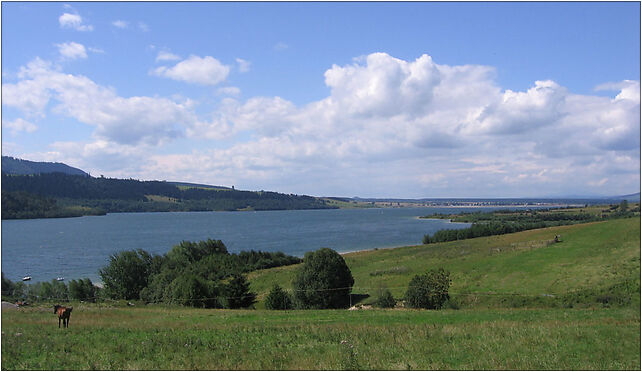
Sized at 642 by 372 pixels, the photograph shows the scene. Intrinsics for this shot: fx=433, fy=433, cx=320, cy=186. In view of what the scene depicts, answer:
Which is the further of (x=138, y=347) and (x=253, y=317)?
(x=253, y=317)

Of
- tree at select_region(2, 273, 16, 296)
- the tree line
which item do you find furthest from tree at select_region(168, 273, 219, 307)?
tree at select_region(2, 273, 16, 296)

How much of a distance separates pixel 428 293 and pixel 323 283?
868 cm

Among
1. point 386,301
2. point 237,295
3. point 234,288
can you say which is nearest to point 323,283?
point 386,301

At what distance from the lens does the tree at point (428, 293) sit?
97.1 feet

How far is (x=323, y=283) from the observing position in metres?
34.5

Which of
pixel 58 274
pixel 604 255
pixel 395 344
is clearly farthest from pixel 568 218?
pixel 395 344

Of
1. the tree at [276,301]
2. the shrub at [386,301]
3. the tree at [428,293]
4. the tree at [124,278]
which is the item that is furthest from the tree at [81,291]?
the tree at [428,293]

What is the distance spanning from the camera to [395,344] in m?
12.4

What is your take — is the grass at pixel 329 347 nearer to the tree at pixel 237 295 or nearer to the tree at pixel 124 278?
the tree at pixel 237 295

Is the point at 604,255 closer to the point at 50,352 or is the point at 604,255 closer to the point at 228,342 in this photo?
the point at 228,342

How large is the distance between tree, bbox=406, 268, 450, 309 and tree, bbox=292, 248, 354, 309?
6.76m

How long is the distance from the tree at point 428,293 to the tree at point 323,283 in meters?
6.76

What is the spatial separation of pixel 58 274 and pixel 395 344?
2858 inches

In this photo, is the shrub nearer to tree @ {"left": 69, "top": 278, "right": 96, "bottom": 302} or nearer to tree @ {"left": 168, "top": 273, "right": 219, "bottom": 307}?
tree @ {"left": 168, "top": 273, "right": 219, "bottom": 307}
